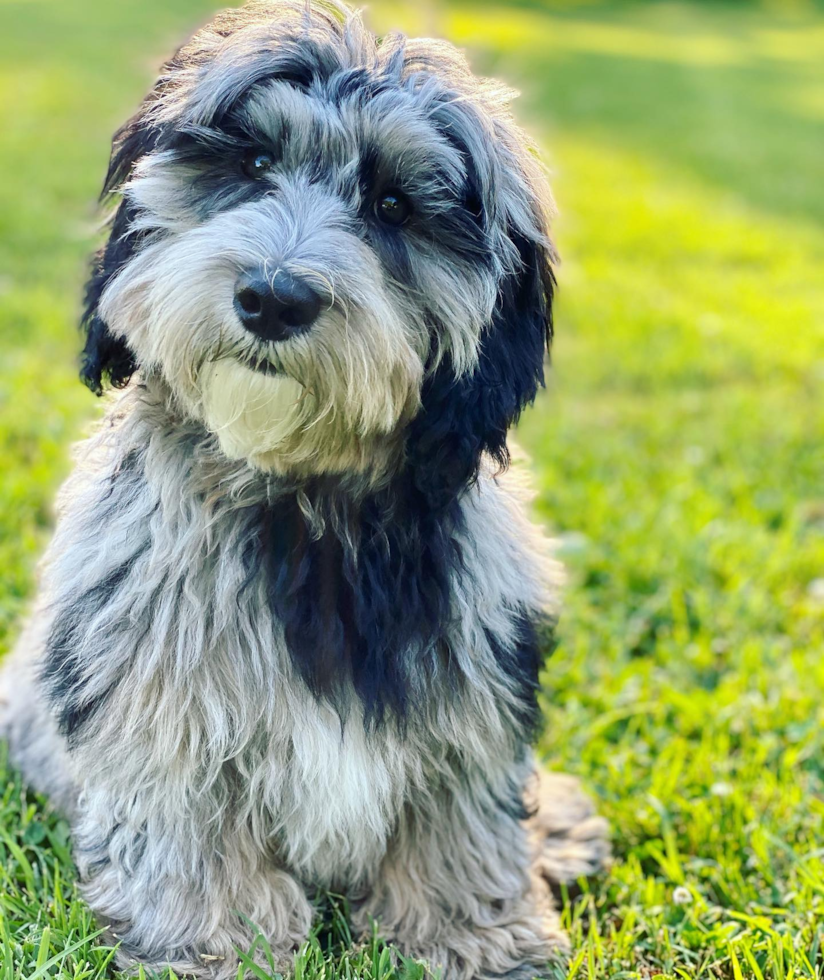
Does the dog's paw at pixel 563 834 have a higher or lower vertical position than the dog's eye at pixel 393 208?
lower

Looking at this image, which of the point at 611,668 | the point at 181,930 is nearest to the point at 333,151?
the point at 181,930

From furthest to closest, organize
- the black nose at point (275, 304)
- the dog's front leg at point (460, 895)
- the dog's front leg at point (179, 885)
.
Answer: the dog's front leg at point (460, 895) → the dog's front leg at point (179, 885) → the black nose at point (275, 304)

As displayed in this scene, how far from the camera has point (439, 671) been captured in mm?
2436

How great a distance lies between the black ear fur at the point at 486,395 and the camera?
2.28 meters

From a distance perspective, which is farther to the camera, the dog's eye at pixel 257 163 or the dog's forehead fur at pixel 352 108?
the dog's eye at pixel 257 163

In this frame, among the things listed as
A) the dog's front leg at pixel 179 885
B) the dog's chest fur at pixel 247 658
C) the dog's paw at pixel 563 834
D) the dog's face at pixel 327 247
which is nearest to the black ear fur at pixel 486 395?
the dog's face at pixel 327 247

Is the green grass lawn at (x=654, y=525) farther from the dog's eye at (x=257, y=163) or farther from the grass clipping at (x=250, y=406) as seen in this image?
the grass clipping at (x=250, y=406)

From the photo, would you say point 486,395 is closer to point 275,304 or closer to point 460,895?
point 275,304

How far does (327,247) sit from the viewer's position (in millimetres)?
2133

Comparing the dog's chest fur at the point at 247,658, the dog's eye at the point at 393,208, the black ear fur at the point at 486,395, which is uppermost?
the dog's eye at the point at 393,208

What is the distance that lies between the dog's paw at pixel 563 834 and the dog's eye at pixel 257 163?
1698 mm

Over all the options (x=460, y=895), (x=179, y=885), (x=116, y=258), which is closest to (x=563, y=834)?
(x=460, y=895)

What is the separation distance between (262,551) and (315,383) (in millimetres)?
458

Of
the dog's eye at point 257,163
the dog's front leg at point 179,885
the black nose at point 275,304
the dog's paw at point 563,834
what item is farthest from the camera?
the dog's paw at point 563,834
